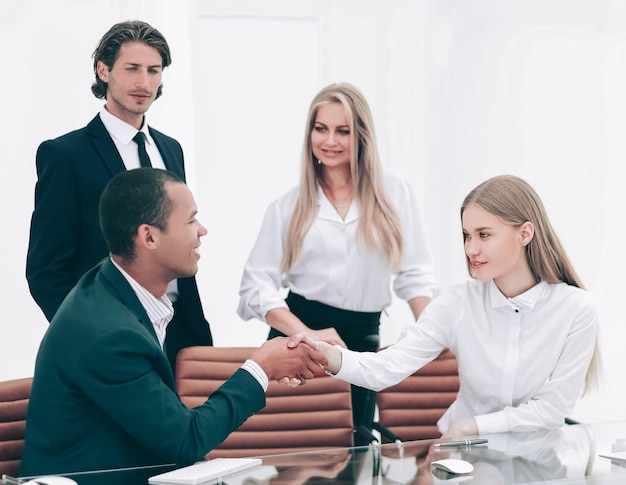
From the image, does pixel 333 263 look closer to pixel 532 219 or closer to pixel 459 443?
pixel 532 219

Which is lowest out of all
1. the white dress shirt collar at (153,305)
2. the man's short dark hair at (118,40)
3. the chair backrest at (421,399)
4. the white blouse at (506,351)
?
the chair backrest at (421,399)

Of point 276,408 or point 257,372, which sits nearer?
point 257,372

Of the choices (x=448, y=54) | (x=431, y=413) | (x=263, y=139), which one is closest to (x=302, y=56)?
(x=263, y=139)

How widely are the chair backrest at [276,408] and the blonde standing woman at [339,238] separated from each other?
1.20 ft

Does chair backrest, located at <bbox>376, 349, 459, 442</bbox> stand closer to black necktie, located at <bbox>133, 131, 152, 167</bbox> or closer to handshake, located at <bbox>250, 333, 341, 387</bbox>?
handshake, located at <bbox>250, 333, 341, 387</bbox>

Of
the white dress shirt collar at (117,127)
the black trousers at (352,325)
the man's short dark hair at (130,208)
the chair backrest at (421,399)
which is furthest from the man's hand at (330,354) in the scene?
the white dress shirt collar at (117,127)

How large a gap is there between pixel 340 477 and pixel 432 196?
11.8 ft

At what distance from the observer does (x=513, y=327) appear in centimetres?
273

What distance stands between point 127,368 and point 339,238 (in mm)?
1556

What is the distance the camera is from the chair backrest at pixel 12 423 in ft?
7.87

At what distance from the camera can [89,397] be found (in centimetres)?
195

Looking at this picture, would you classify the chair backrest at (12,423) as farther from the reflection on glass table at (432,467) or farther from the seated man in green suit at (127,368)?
the reflection on glass table at (432,467)

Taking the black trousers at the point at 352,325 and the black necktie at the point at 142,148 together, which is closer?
the black necktie at the point at 142,148

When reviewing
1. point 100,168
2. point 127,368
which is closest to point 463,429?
point 127,368
